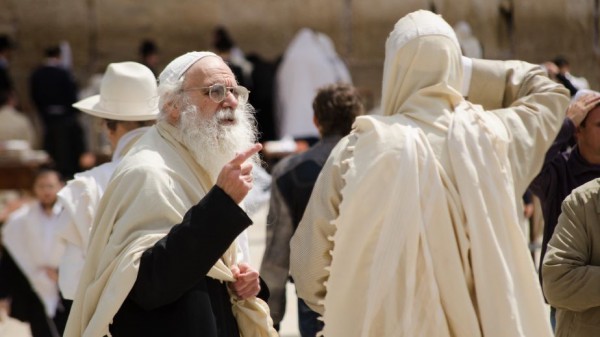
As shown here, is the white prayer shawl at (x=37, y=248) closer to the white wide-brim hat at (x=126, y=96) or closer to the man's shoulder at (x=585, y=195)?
the white wide-brim hat at (x=126, y=96)

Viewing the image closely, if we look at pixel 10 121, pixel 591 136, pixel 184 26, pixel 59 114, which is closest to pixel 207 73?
pixel 591 136

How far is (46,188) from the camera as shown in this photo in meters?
8.62

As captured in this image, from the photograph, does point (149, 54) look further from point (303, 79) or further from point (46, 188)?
point (46, 188)

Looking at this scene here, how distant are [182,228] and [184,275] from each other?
0.14 meters

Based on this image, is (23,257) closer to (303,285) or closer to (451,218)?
(303,285)

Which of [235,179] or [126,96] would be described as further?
[126,96]

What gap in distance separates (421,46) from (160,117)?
937 mm

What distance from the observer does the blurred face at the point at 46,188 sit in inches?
338

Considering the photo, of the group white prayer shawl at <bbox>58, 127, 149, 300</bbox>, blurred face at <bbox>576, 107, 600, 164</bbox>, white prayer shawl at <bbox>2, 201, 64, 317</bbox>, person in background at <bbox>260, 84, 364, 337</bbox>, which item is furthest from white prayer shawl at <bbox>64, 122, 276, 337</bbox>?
white prayer shawl at <bbox>2, 201, 64, 317</bbox>

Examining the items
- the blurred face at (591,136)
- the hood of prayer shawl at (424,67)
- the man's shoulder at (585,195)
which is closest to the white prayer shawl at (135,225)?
the hood of prayer shawl at (424,67)

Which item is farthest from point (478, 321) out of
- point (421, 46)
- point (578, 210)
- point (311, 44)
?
point (311, 44)

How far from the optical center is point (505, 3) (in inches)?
466

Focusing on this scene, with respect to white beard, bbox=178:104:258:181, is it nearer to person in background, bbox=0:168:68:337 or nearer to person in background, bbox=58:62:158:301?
person in background, bbox=58:62:158:301

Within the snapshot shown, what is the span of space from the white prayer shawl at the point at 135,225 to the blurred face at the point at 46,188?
4060 mm
